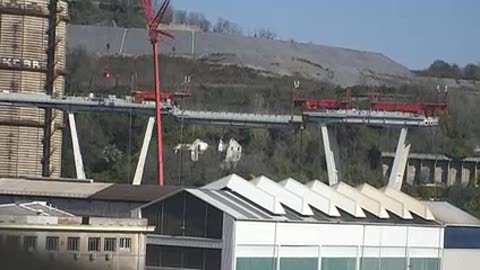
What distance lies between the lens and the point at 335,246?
2761cm

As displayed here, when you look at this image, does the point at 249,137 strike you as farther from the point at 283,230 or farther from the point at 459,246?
A: the point at 283,230

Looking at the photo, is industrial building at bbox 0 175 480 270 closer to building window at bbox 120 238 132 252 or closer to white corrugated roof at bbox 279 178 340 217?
white corrugated roof at bbox 279 178 340 217

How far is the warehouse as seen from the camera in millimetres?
25219

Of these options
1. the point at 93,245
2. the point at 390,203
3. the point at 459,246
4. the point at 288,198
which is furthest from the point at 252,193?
the point at 93,245

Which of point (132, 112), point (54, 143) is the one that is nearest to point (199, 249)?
point (54, 143)

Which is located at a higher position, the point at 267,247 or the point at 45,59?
the point at 45,59

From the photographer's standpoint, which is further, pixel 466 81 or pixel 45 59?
pixel 466 81

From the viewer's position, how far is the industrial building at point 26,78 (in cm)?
4597

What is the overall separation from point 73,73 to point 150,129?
27.8m

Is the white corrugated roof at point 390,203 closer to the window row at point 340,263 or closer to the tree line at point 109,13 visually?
the window row at point 340,263

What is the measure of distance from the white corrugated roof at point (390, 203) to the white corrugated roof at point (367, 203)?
49cm

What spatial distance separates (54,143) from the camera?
47281 mm

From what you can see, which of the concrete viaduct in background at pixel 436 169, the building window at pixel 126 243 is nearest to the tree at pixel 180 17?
the concrete viaduct in background at pixel 436 169

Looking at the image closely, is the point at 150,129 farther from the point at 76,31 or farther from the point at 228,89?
the point at 76,31
